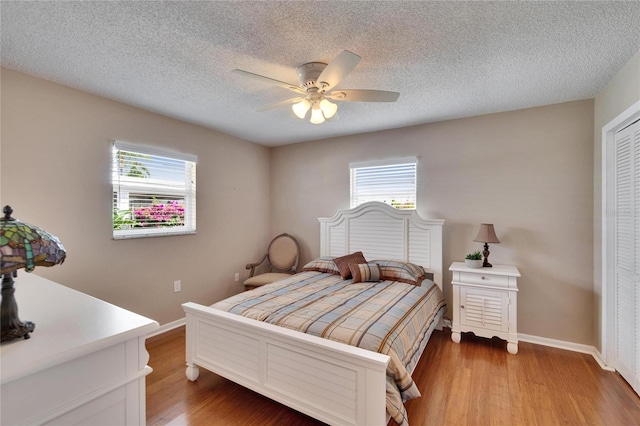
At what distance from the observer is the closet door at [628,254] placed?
211cm

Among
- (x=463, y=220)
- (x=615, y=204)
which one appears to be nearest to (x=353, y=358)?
(x=463, y=220)

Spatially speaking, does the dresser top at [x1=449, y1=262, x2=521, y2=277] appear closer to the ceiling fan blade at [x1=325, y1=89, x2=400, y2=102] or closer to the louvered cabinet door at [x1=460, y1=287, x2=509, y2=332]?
the louvered cabinet door at [x1=460, y1=287, x2=509, y2=332]

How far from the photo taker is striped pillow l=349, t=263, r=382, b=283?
3047 millimetres

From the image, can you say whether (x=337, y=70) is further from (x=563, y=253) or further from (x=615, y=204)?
(x=563, y=253)

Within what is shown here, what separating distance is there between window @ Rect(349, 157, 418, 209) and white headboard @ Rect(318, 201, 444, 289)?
0.63 feet

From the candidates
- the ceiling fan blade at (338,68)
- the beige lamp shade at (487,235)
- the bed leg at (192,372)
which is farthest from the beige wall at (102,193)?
the beige lamp shade at (487,235)

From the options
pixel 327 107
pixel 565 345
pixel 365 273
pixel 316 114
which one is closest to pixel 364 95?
pixel 327 107

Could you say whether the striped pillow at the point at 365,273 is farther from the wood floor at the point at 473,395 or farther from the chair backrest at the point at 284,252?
the chair backrest at the point at 284,252

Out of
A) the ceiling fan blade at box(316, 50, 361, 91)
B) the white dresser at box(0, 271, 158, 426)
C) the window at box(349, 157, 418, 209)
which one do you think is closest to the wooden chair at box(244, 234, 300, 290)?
the window at box(349, 157, 418, 209)

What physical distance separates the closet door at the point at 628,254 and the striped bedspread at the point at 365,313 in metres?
1.38

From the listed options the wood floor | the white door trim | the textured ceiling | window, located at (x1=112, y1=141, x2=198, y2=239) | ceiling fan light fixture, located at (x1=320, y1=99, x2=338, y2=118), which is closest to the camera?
the textured ceiling

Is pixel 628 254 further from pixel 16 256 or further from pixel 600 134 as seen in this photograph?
pixel 16 256

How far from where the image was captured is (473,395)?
2.12 metres

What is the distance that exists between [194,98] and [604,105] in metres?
3.68
